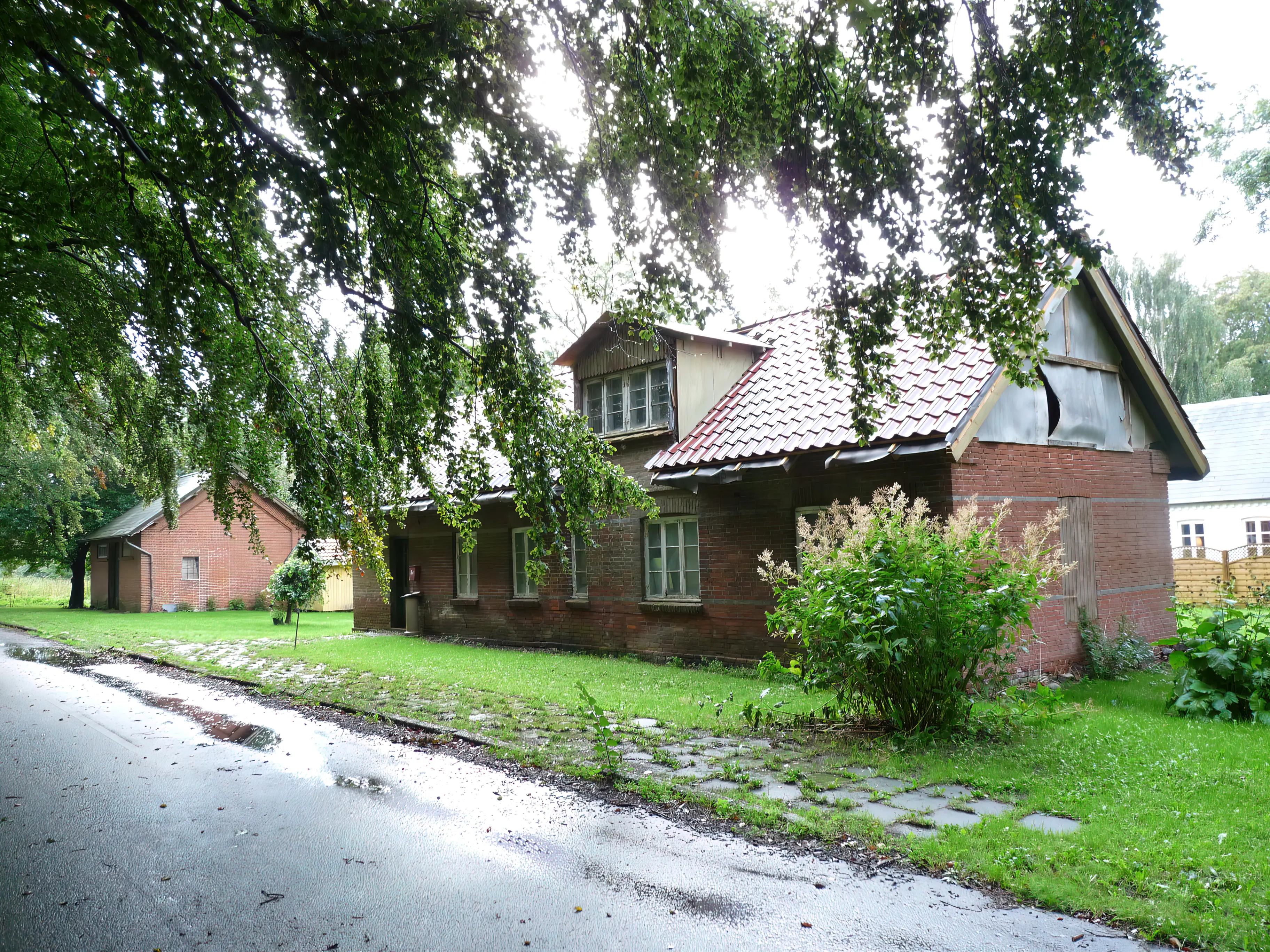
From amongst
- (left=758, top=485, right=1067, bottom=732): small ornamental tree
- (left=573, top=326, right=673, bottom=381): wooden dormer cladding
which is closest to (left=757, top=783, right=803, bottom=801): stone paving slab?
(left=758, top=485, right=1067, bottom=732): small ornamental tree

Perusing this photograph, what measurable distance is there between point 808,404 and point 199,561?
3017 centimetres

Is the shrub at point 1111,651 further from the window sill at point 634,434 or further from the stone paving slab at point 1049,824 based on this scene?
the stone paving slab at point 1049,824

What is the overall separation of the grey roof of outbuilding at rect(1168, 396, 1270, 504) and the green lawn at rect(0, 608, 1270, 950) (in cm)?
2349

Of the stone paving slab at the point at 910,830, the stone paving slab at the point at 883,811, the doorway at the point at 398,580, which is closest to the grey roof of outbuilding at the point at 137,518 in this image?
the doorway at the point at 398,580

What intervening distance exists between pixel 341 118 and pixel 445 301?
1.46m

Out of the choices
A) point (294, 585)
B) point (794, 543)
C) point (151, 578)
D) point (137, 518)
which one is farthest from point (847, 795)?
point (137, 518)

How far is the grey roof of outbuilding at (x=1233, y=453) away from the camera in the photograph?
30172mm

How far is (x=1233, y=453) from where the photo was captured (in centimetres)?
3128

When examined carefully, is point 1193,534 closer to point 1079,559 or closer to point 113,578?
point 1079,559

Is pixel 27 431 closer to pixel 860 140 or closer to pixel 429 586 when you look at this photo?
pixel 429 586

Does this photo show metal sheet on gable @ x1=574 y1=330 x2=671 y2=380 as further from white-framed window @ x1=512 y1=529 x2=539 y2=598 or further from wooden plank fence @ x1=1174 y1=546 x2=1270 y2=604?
wooden plank fence @ x1=1174 y1=546 x2=1270 y2=604

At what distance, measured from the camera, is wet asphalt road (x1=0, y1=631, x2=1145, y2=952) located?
4172mm

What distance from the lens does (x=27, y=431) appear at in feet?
53.6

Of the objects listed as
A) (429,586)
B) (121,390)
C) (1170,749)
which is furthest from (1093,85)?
(429,586)
